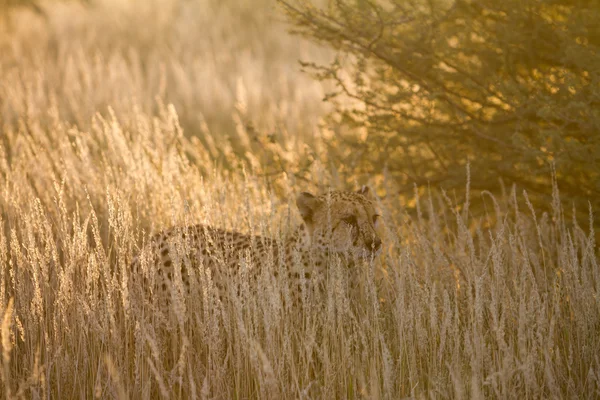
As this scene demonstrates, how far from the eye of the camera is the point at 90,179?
5.45 meters

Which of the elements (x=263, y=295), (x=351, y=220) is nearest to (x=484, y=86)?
(x=351, y=220)

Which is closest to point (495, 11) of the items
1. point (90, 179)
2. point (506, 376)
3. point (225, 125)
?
point (506, 376)

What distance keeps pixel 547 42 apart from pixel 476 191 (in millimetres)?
1248

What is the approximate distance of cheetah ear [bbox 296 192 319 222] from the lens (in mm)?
4172

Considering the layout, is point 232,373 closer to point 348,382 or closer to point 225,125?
point 348,382

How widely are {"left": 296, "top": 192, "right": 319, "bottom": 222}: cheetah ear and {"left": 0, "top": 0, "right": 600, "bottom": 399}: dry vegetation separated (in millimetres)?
197

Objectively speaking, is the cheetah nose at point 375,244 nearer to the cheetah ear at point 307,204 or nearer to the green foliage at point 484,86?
the cheetah ear at point 307,204

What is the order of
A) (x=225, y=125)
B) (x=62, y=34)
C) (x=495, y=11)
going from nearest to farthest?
(x=495, y=11), (x=225, y=125), (x=62, y=34)

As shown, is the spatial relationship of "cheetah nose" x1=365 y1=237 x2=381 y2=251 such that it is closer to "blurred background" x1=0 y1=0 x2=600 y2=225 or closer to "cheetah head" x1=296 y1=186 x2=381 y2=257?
"cheetah head" x1=296 y1=186 x2=381 y2=257

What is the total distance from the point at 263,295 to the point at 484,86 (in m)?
2.51

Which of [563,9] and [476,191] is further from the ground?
[563,9]

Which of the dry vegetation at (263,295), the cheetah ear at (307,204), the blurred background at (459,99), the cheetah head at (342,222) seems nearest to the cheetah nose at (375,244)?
the cheetah head at (342,222)

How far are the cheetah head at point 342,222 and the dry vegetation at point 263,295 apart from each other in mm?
181

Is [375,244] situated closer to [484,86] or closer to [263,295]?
[263,295]
